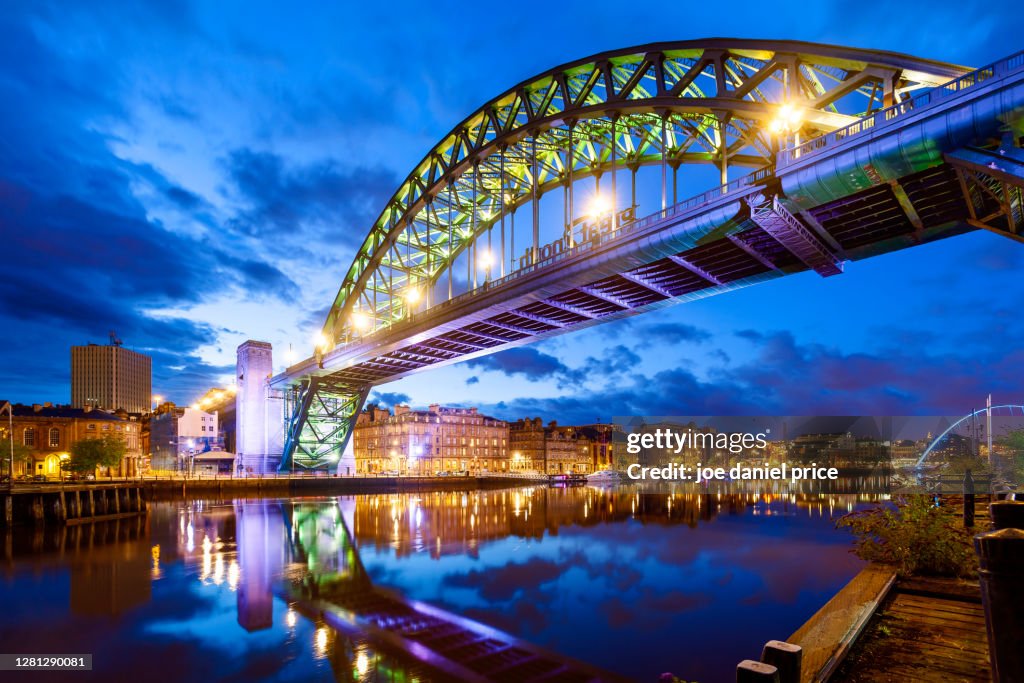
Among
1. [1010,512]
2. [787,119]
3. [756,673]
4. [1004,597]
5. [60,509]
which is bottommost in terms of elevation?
[60,509]

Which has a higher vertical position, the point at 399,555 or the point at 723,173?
the point at 723,173

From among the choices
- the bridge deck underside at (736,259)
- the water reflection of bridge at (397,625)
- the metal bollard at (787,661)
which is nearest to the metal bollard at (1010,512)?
the metal bollard at (787,661)

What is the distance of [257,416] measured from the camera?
66438 mm

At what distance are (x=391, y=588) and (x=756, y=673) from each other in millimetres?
16476

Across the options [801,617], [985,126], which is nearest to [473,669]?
[801,617]

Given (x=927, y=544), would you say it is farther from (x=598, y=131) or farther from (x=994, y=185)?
(x=598, y=131)

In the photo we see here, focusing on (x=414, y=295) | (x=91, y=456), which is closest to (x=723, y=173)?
(x=414, y=295)

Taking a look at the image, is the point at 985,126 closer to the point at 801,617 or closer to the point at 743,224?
the point at 743,224

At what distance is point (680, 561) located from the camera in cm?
2439

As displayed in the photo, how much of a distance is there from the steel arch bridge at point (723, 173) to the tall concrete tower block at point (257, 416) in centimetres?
2342

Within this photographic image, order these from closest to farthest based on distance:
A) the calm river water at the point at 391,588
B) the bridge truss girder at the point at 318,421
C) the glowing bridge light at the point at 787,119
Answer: the calm river water at the point at 391,588 → the glowing bridge light at the point at 787,119 → the bridge truss girder at the point at 318,421

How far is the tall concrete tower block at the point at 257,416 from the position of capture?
218 ft

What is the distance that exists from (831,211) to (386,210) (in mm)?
36930

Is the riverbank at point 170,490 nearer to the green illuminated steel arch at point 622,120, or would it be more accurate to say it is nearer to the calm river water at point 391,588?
the calm river water at point 391,588
